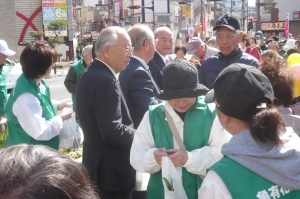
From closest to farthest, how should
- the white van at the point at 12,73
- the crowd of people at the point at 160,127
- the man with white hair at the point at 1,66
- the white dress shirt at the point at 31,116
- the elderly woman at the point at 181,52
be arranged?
the crowd of people at the point at 160,127, the white dress shirt at the point at 31,116, the man with white hair at the point at 1,66, the elderly woman at the point at 181,52, the white van at the point at 12,73

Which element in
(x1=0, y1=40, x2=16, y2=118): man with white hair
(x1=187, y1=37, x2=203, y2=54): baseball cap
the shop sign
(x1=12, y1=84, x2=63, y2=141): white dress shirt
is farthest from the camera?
the shop sign

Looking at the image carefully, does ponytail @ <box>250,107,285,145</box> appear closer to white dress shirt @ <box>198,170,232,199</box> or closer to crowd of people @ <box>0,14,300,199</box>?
crowd of people @ <box>0,14,300,199</box>

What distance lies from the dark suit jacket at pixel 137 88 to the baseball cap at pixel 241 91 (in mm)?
1497

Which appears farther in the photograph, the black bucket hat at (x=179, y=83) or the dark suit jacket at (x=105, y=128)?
the dark suit jacket at (x=105, y=128)

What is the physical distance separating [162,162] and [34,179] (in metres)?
1.42

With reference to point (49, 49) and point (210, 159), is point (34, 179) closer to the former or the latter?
point (210, 159)

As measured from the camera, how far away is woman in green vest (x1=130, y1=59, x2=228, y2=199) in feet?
8.52

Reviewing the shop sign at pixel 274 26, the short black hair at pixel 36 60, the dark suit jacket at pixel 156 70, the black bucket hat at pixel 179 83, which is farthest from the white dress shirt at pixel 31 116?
the shop sign at pixel 274 26

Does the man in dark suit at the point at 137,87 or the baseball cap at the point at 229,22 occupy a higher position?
the baseball cap at the point at 229,22

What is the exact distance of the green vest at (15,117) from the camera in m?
3.30

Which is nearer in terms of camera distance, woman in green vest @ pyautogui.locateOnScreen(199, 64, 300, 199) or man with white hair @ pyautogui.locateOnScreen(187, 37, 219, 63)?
woman in green vest @ pyautogui.locateOnScreen(199, 64, 300, 199)

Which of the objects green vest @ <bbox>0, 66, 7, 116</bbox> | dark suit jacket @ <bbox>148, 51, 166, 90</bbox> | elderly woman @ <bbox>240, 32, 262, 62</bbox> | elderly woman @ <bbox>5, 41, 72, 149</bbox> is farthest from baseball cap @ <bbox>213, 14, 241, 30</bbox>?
green vest @ <bbox>0, 66, 7, 116</bbox>

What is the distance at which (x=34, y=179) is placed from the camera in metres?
1.10

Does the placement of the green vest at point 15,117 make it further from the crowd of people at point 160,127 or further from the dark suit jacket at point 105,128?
the dark suit jacket at point 105,128
